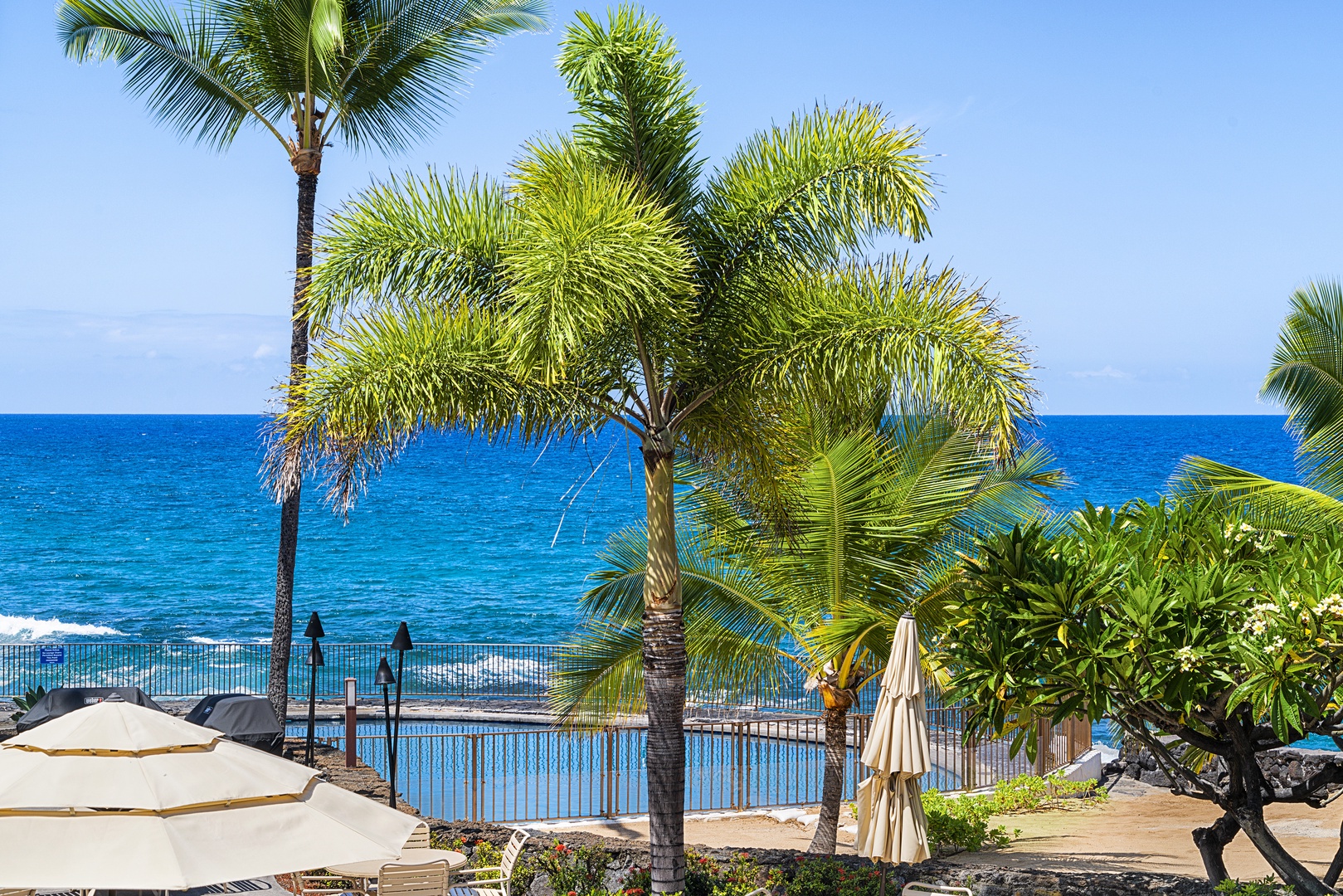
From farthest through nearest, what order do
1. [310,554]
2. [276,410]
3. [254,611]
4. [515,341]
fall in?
[310,554]
[254,611]
[276,410]
[515,341]

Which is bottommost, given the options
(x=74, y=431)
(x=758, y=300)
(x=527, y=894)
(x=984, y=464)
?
(x=527, y=894)

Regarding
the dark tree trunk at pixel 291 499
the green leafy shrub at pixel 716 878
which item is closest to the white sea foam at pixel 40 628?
the dark tree trunk at pixel 291 499

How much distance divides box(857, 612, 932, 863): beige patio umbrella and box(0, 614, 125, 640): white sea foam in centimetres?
4426

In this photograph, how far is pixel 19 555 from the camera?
227 feet

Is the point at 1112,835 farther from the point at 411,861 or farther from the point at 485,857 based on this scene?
the point at 411,861

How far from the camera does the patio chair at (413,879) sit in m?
9.36

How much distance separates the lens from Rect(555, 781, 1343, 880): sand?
1376cm

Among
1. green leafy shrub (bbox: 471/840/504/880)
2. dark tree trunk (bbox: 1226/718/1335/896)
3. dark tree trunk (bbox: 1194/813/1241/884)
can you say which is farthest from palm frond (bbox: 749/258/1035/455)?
green leafy shrub (bbox: 471/840/504/880)

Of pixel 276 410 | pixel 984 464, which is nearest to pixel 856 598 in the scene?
Answer: pixel 984 464

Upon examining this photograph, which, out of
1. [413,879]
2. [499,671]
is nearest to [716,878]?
[413,879]

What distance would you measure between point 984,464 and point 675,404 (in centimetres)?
395

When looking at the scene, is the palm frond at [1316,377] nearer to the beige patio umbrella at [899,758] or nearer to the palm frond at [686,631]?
the palm frond at [686,631]

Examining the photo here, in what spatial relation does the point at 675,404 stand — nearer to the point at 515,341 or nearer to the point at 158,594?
the point at 515,341

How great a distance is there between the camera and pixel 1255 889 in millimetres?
9406
